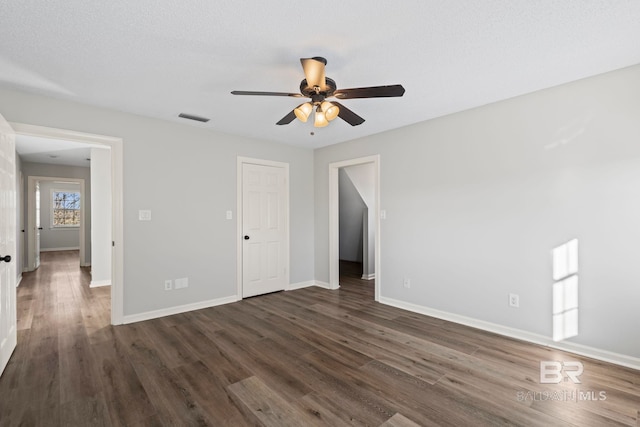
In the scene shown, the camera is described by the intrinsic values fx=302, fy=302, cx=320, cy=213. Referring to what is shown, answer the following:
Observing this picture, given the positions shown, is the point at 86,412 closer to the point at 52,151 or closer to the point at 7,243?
the point at 7,243

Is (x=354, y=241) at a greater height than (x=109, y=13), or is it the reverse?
(x=109, y=13)

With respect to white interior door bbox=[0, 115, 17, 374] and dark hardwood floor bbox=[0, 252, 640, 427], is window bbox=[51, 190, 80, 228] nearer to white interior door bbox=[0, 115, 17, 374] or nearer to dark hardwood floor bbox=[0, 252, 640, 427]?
dark hardwood floor bbox=[0, 252, 640, 427]

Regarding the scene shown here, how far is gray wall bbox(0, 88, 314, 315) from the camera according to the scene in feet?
10.7

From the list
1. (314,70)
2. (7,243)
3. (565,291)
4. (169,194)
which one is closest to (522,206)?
(565,291)

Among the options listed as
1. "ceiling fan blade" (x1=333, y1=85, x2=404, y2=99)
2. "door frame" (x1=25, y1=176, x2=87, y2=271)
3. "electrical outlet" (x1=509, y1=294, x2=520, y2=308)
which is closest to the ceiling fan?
"ceiling fan blade" (x1=333, y1=85, x2=404, y2=99)

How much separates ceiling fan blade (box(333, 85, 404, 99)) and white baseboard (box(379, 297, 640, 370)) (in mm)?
2623

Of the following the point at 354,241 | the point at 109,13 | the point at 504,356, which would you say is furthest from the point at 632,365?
the point at 354,241

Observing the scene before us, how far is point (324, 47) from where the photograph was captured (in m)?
2.17

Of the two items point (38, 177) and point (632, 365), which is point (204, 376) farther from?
point (38, 177)

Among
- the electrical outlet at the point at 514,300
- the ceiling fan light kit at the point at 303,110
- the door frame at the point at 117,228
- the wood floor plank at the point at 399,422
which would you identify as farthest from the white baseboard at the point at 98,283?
the electrical outlet at the point at 514,300

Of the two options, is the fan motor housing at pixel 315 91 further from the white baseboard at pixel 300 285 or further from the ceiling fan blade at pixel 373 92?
the white baseboard at pixel 300 285

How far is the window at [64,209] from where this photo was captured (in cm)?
1016

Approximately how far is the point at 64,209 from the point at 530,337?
13196mm

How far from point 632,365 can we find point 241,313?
149 inches
